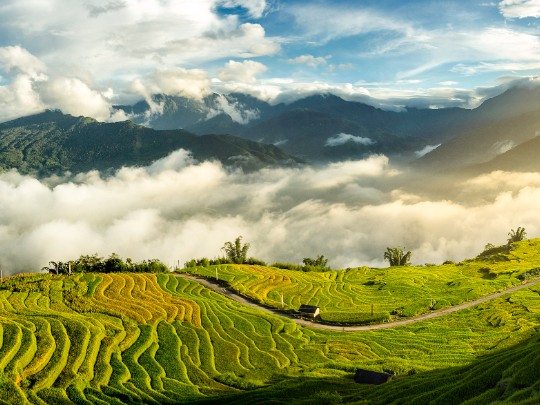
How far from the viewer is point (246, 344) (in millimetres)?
80875

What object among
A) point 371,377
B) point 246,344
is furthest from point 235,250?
point 371,377

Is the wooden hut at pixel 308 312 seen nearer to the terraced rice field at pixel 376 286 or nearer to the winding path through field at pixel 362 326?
the winding path through field at pixel 362 326

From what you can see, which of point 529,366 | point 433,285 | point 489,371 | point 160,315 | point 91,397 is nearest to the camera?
point 529,366

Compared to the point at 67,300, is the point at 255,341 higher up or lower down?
lower down

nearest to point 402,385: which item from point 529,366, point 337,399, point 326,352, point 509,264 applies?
point 337,399

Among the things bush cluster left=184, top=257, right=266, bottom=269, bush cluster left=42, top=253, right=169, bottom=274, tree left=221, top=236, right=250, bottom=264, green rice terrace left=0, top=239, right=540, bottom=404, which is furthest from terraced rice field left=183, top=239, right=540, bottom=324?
tree left=221, top=236, right=250, bottom=264

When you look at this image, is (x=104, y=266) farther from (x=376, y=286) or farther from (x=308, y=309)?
(x=376, y=286)

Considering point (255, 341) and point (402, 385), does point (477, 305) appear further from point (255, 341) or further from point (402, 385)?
point (402, 385)

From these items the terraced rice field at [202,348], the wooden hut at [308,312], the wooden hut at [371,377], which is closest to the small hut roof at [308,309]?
the wooden hut at [308,312]

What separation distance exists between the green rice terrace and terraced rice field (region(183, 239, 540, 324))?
811mm

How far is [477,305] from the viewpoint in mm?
116062

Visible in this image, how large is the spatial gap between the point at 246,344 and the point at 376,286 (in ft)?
234

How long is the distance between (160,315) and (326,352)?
108 ft

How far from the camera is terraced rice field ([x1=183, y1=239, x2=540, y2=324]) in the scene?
4487 inches
